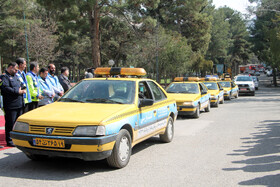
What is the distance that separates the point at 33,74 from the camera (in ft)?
24.9

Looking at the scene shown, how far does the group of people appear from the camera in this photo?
6.91 meters

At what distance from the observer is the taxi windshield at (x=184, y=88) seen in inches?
524

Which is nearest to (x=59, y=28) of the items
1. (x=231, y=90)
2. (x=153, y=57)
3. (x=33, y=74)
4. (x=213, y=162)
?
(x=153, y=57)

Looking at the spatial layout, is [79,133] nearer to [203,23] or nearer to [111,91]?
[111,91]


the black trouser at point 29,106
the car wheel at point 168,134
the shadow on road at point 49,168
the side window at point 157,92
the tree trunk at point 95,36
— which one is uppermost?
the tree trunk at point 95,36

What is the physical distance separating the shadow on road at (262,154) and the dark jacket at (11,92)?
465 centimetres

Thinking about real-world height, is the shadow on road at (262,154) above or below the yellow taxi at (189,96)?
below

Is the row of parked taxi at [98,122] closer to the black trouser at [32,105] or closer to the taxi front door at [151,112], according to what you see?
the taxi front door at [151,112]

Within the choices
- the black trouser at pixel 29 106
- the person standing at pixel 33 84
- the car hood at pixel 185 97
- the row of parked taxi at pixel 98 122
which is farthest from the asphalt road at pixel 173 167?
the car hood at pixel 185 97

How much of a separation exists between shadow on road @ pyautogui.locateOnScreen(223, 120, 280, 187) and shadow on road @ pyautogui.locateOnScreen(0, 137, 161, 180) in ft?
7.77

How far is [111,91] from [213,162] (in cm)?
238

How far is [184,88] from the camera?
13508mm

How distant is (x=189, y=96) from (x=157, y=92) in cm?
533

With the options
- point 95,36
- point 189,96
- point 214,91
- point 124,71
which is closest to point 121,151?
point 124,71
